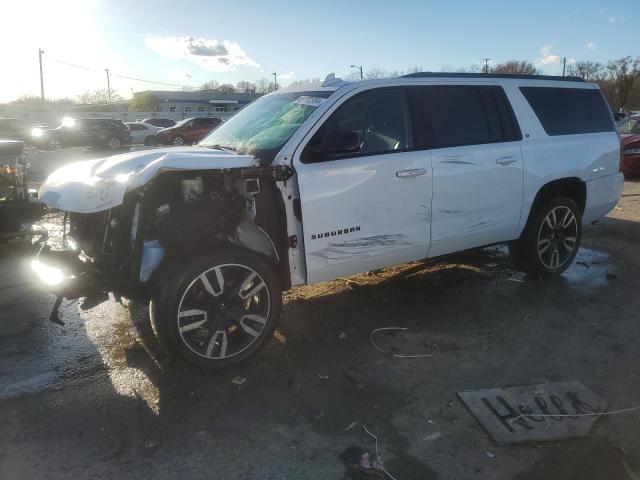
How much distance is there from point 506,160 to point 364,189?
1.59 m

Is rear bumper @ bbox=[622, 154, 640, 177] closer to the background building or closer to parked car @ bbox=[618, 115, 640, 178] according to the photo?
parked car @ bbox=[618, 115, 640, 178]

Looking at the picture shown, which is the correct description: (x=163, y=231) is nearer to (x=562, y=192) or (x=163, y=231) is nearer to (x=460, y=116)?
(x=460, y=116)

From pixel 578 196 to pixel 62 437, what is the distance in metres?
5.21

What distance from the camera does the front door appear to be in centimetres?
361

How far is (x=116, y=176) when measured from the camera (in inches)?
128

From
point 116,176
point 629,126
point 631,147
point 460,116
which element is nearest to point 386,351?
point 460,116

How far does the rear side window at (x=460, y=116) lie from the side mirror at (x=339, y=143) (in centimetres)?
76

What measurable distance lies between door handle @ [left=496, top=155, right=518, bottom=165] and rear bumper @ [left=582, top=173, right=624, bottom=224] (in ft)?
4.13

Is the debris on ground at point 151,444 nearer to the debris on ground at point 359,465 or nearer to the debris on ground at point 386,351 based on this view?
the debris on ground at point 359,465

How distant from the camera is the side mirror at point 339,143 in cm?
353

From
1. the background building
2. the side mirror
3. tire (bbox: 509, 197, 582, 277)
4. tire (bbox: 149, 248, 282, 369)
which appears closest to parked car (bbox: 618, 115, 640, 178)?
tire (bbox: 509, 197, 582, 277)

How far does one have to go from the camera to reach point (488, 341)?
13.1 ft

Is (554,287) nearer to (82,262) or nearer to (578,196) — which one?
(578,196)

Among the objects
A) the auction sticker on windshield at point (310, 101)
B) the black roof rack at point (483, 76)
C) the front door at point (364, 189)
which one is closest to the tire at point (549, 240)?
the black roof rack at point (483, 76)
